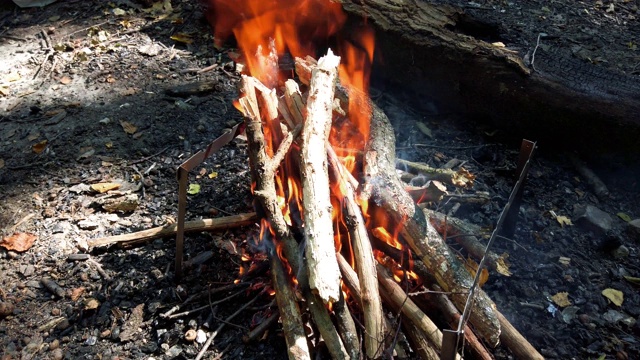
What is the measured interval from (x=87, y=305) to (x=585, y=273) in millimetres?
3494

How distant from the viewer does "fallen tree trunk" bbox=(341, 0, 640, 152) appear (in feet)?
13.2

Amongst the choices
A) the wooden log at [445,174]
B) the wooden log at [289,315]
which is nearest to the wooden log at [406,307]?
the wooden log at [289,315]

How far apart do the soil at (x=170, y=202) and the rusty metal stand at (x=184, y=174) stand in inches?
11.4

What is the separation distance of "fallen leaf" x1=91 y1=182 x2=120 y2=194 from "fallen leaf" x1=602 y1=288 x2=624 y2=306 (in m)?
3.85

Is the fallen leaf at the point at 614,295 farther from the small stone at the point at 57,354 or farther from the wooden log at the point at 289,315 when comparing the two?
the small stone at the point at 57,354

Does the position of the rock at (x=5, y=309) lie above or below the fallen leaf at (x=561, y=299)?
below

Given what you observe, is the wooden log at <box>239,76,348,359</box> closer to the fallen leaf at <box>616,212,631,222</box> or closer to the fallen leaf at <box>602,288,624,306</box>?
the fallen leaf at <box>602,288,624,306</box>

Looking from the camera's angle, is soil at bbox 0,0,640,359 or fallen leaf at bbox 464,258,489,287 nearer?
soil at bbox 0,0,640,359

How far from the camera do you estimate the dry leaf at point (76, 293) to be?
3.10 metres

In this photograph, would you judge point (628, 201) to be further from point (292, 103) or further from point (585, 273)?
point (292, 103)

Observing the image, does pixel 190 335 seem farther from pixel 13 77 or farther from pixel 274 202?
pixel 13 77

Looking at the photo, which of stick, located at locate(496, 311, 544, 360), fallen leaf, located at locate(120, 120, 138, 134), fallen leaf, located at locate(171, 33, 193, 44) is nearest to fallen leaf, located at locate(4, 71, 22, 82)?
fallen leaf, located at locate(120, 120, 138, 134)

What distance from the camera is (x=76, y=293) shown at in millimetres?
3121

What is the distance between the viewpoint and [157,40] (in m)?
5.70
